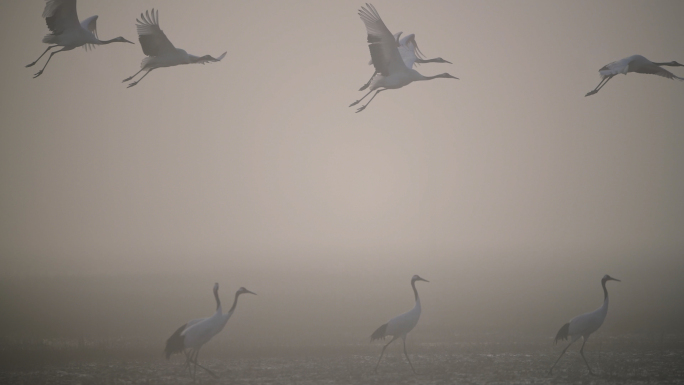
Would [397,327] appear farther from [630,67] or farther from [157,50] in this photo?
[157,50]

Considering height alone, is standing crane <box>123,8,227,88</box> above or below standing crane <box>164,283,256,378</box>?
above

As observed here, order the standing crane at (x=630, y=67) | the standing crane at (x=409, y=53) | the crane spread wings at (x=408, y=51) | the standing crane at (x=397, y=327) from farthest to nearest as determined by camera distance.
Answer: the crane spread wings at (x=408, y=51) → the standing crane at (x=409, y=53) → the standing crane at (x=397, y=327) → the standing crane at (x=630, y=67)

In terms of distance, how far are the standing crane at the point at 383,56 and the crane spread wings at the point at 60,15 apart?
8.42 metres

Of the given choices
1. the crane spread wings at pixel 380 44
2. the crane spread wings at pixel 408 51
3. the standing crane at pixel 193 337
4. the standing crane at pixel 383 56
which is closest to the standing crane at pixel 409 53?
the crane spread wings at pixel 408 51

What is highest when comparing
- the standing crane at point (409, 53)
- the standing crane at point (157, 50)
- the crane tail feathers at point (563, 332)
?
the standing crane at point (409, 53)

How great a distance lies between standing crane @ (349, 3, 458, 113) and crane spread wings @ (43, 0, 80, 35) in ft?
27.6

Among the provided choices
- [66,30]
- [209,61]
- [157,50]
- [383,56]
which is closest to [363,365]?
[383,56]

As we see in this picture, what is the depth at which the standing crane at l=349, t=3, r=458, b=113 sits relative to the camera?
19.2 meters

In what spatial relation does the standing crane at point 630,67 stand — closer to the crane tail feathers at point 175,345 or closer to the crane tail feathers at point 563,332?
the crane tail feathers at point 563,332

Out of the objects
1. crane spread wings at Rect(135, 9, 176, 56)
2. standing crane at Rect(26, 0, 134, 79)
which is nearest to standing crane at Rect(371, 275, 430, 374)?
crane spread wings at Rect(135, 9, 176, 56)

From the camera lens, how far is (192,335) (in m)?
18.8

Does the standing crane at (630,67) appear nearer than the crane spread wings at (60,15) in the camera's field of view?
Yes

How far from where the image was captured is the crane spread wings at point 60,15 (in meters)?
19.5

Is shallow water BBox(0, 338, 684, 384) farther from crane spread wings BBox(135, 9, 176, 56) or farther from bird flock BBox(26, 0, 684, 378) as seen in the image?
crane spread wings BBox(135, 9, 176, 56)
